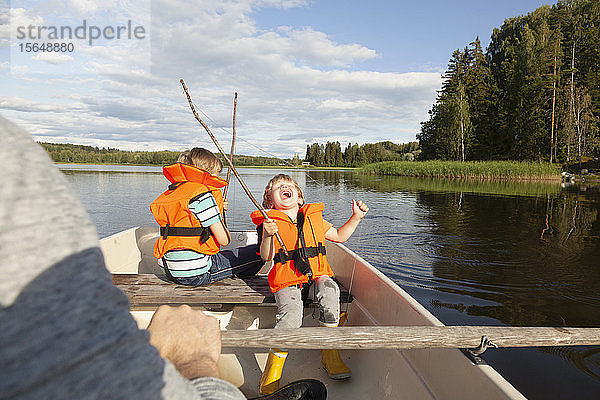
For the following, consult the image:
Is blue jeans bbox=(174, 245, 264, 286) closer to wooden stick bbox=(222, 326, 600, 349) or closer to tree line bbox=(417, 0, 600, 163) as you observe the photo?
wooden stick bbox=(222, 326, 600, 349)

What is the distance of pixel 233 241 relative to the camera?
477 cm

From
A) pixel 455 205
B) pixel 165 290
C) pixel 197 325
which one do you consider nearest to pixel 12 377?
pixel 197 325

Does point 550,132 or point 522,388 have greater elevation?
point 550,132

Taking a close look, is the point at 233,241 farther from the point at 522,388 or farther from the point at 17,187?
the point at 17,187

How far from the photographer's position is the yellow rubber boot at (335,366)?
262 centimetres

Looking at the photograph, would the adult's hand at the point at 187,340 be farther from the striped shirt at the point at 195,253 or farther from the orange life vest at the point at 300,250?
the striped shirt at the point at 195,253

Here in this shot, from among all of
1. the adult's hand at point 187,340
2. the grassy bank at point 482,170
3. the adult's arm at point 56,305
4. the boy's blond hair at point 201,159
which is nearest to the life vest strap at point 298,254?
the boy's blond hair at point 201,159

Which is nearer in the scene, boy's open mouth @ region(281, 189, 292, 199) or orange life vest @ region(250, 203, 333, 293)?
orange life vest @ region(250, 203, 333, 293)

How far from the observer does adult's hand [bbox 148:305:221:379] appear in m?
0.81

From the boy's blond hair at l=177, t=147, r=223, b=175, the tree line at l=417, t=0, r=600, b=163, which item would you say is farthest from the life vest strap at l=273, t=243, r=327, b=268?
A: the tree line at l=417, t=0, r=600, b=163

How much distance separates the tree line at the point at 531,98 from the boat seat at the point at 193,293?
1306 inches

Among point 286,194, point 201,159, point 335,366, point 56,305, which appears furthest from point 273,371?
point 56,305

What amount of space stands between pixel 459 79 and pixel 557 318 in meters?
41.8

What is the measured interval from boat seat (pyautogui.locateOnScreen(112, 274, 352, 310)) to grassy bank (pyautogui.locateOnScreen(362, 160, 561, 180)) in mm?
28310
